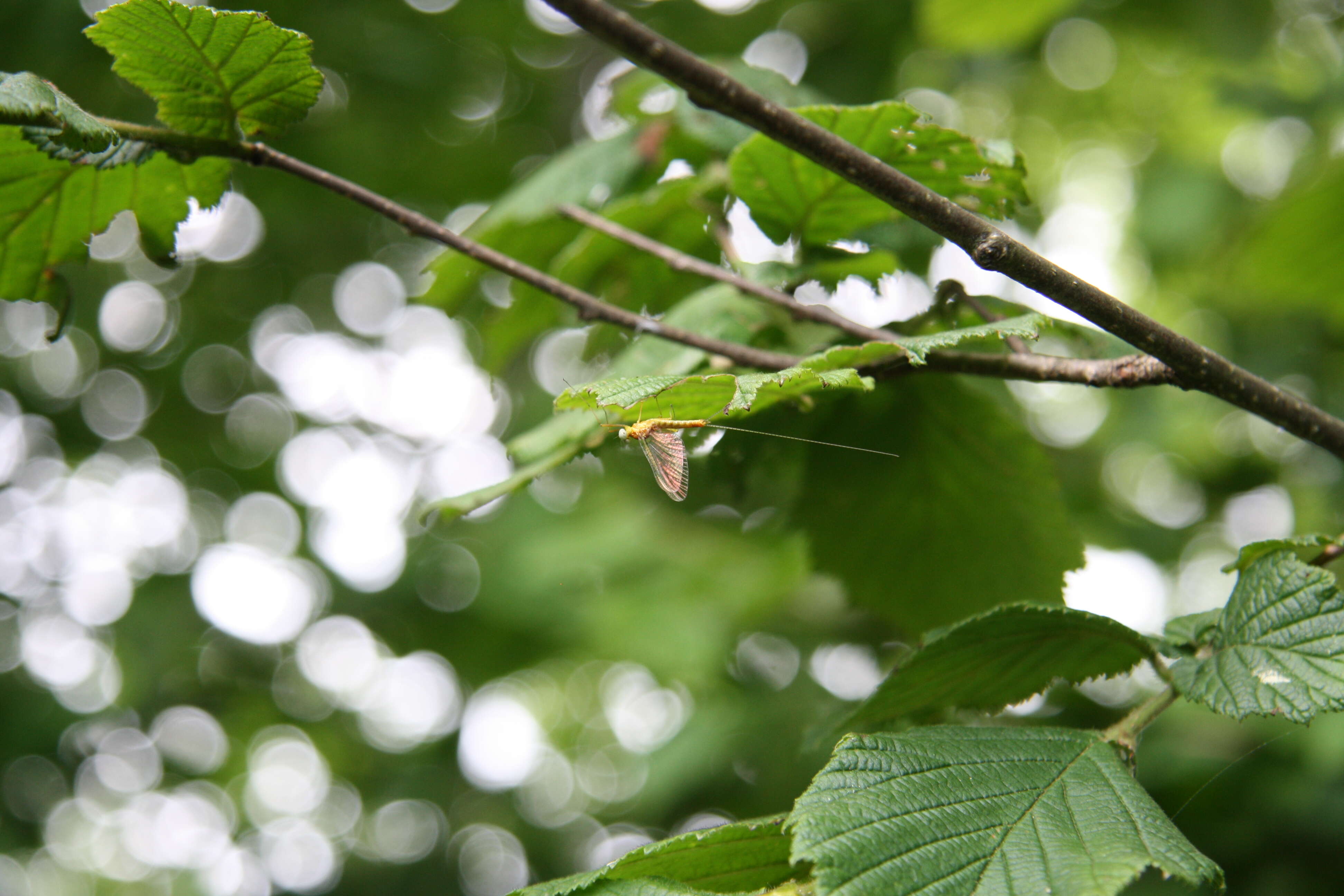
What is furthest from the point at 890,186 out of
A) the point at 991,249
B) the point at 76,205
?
the point at 76,205

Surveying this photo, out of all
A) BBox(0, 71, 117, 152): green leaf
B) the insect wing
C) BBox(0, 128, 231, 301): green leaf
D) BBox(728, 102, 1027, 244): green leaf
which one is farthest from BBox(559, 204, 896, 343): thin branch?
BBox(0, 71, 117, 152): green leaf

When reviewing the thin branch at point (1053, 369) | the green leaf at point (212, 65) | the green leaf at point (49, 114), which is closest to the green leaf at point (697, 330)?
the thin branch at point (1053, 369)

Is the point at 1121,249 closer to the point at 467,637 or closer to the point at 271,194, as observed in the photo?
the point at 467,637

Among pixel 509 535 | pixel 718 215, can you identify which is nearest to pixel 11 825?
pixel 509 535

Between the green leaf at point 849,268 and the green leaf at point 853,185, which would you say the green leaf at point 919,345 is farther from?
the green leaf at point 849,268

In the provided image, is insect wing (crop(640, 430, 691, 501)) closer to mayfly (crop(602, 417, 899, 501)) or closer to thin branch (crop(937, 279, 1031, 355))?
mayfly (crop(602, 417, 899, 501))

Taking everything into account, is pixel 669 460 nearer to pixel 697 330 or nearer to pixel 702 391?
pixel 697 330
